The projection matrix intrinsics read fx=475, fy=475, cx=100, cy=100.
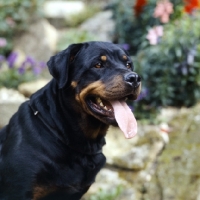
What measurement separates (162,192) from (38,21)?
17.6 feet

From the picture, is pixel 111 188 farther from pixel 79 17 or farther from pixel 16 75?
pixel 79 17

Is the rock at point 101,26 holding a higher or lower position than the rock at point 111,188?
lower

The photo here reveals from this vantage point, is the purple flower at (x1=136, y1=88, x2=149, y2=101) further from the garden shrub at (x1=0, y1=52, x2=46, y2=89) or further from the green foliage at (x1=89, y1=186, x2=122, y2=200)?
the garden shrub at (x1=0, y1=52, x2=46, y2=89)

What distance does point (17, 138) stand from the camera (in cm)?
316

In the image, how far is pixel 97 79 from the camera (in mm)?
3193

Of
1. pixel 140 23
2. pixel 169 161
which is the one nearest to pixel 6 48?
pixel 140 23

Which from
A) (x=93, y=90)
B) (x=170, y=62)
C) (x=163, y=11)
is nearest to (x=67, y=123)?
(x=93, y=90)

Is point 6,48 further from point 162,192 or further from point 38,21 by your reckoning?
point 162,192

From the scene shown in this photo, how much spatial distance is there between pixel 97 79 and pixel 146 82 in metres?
2.96

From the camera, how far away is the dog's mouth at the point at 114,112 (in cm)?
312

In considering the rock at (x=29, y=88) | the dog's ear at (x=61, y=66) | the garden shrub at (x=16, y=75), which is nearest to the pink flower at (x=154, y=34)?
the rock at (x=29, y=88)

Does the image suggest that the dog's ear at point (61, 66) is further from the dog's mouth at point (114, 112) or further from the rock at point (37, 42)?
the rock at point (37, 42)

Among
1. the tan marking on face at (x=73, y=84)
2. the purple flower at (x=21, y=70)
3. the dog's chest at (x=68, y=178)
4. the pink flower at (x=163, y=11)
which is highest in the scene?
the tan marking on face at (x=73, y=84)

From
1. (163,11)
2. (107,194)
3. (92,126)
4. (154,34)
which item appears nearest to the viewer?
(92,126)
